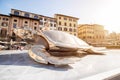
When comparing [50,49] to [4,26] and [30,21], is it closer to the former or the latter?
[4,26]

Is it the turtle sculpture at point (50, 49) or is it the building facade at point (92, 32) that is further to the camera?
the building facade at point (92, 32)

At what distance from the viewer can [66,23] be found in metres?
30.9

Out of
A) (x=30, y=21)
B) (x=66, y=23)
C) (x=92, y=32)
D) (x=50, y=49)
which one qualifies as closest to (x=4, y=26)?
(x=30, y=21)

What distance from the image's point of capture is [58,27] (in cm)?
2977

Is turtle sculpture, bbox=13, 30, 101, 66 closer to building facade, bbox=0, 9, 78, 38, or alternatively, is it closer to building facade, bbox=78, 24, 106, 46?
building facade, bbox=0, 9, 78, 38

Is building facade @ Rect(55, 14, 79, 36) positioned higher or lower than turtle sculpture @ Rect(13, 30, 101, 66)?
higher

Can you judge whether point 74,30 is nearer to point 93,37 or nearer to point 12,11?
point 93,37

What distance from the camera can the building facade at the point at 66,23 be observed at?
29703 millimetres

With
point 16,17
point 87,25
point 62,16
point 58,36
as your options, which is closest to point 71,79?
point 58,36

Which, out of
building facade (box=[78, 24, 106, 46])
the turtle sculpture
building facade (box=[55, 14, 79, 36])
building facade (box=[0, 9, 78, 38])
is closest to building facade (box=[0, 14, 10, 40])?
building facade (box=[0, 9, 78, 38])

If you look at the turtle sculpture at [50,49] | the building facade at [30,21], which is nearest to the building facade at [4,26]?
the building facade at [30,21]

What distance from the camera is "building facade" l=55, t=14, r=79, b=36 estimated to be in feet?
97.5

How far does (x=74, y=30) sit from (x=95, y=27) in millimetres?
11068

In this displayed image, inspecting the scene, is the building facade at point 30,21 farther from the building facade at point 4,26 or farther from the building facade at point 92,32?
the building facade at point 92,32
